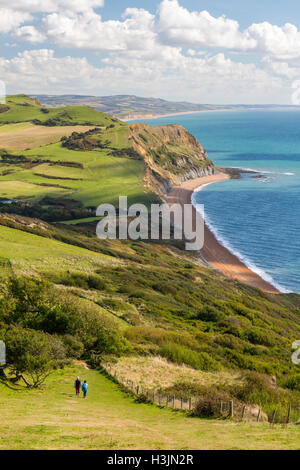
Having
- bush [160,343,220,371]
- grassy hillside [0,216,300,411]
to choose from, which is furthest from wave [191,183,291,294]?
bush [160,343,220,371]

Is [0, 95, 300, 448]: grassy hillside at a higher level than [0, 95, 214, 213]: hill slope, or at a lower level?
lower

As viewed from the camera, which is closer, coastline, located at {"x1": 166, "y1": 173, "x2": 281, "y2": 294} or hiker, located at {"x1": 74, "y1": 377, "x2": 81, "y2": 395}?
hiker, located at {"x1": 74, "y1": 377, "x2": 81, "y2": 395}

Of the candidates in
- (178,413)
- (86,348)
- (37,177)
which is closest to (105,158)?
(37,177)

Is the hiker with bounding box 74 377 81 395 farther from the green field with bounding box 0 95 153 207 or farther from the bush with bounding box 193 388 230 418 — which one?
the green field with bounding box 0 95 153 207

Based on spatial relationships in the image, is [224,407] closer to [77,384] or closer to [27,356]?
[77,384]

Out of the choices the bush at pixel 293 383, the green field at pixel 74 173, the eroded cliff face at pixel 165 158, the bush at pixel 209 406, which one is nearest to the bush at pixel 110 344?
the bush at pixel 209 406

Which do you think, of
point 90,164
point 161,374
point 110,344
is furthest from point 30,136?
point 161,374

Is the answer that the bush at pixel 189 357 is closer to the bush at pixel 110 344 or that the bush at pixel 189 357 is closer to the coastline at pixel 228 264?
the bush at pixel 110 344
